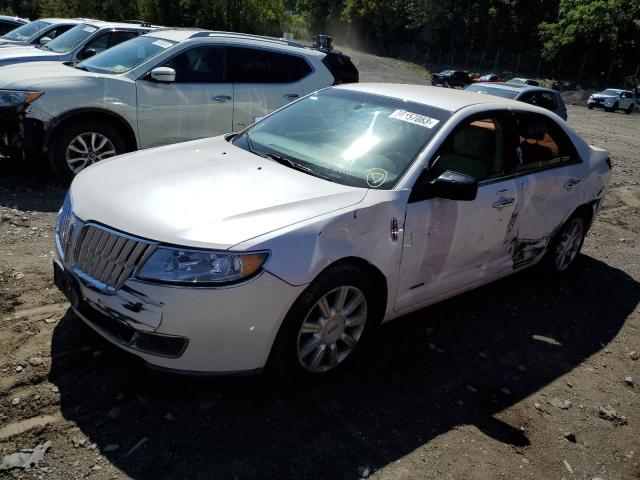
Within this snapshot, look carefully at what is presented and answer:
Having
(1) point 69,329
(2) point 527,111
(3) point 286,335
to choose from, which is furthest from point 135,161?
(2) point 527,111

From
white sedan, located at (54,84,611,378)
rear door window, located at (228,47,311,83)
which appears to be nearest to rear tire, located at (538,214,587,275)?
white sedan, located at (54,84,611,378)

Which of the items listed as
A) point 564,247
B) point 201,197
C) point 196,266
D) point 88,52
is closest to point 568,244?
point 564,247

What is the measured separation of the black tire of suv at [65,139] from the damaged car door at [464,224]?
4.20 meters

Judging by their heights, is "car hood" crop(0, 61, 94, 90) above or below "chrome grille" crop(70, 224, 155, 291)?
above

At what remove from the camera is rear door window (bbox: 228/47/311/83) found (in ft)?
23.6

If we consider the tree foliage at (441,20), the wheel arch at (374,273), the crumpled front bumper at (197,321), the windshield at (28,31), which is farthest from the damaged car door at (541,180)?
the tree foliage at (441,20)

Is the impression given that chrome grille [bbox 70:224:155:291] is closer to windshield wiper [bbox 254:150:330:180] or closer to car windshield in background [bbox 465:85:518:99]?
windshield wiper [bbox 254:150:330:180]

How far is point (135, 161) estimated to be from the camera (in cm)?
368

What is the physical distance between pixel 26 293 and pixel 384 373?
249 cm

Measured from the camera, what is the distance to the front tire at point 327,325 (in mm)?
2943

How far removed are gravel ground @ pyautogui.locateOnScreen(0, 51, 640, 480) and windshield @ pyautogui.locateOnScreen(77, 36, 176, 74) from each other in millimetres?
2940

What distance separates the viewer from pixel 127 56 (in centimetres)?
684

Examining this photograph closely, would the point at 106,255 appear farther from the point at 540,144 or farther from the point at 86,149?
the point at 86,149

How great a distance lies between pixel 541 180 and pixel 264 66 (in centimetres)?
425
